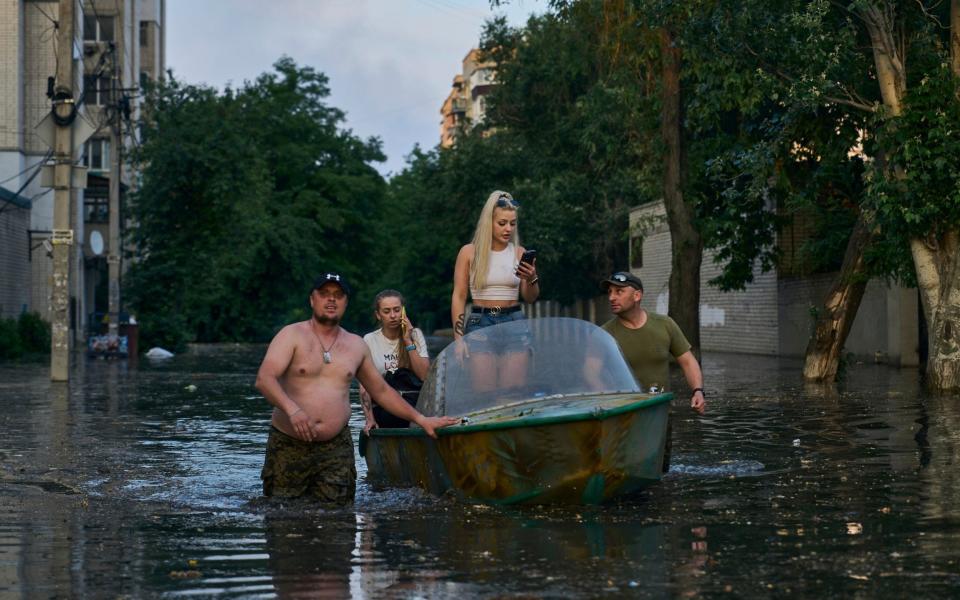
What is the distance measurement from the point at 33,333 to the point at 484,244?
1368 inches

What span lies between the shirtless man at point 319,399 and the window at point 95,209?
2218 inches

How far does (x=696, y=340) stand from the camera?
30906mm

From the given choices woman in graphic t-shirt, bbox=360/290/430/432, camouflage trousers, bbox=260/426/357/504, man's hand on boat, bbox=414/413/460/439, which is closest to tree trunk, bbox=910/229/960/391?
woman in graphic t-shirt, bbox=360/290/430/432

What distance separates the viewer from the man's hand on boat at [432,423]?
986cm

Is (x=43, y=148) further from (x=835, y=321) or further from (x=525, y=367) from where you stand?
(x=525, y=367)

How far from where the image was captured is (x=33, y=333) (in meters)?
43.7

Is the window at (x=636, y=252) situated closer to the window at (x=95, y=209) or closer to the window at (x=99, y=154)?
the window at (x=95, y=209)

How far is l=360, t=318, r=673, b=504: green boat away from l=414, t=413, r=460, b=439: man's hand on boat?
0.06m

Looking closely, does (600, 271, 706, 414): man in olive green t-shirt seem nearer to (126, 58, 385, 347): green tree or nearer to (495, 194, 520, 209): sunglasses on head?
(495, 194, 520, 209): sunglasses on head

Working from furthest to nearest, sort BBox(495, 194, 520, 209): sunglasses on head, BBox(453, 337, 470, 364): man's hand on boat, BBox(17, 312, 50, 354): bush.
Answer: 1. BBox(17, 312, 50, 354): bush
2. BBox(495, 194, 520, 209): sunglasses on head
3. BBox(453, 337, 470, 364): man's hand on boat

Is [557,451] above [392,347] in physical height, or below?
below

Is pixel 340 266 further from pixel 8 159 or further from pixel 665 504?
pixel 665 504

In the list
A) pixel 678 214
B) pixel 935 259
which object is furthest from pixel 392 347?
pixel 678 214

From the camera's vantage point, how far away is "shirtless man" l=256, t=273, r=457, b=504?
9.72 m
